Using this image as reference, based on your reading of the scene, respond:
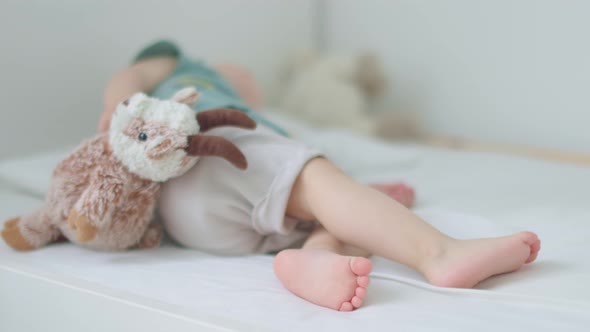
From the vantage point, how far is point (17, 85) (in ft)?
4.70

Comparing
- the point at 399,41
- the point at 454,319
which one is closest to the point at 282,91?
the point at 399,41

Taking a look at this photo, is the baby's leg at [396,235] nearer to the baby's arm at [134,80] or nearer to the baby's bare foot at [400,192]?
the baby's bare foot at [400,192]

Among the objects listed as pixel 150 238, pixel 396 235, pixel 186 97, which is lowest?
pixel 150 238

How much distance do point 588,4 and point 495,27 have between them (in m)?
0.29

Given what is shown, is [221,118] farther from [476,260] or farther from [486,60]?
[486,60]

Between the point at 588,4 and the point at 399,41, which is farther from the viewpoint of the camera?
the point at 399,41

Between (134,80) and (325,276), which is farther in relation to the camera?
(134,80)

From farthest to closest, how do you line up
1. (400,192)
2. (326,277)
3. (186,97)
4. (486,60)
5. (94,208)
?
(486,60), (400,192), (186,97), (94,208), (326,277)

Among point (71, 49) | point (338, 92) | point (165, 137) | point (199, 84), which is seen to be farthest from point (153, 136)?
point (338, 92)

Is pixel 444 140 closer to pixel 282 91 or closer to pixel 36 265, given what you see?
pixel 282 91

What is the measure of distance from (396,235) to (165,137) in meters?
0.36

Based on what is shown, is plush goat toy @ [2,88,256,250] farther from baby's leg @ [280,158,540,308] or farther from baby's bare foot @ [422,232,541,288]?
baby's bare foot @ [422,232,541,288]

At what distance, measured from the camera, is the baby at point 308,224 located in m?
0.79

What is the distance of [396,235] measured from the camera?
854mm
